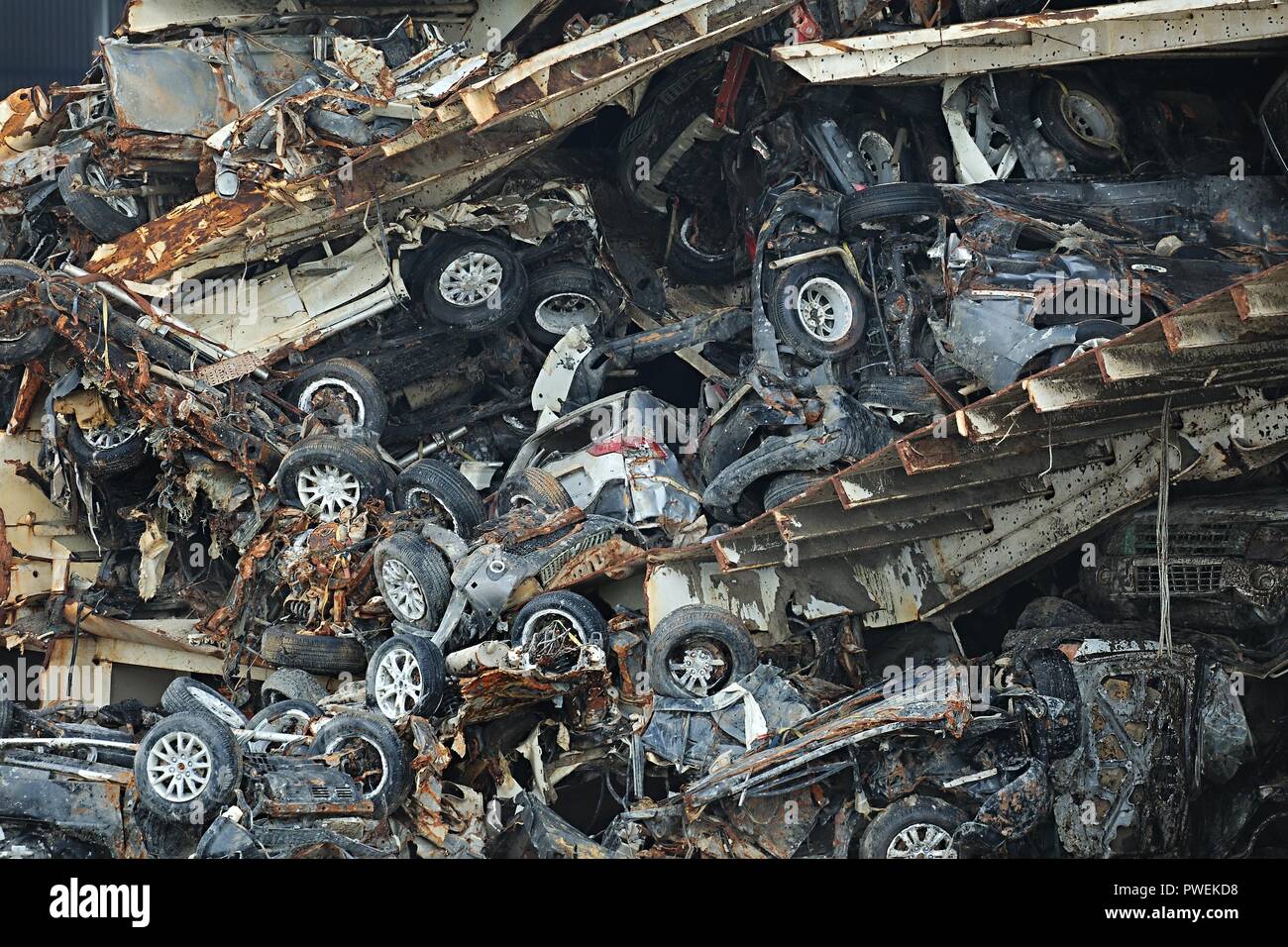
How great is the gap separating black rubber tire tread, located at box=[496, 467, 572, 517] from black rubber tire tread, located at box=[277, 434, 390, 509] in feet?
3.02

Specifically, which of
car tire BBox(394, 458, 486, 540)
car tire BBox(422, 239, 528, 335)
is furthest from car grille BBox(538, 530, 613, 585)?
car tire BBox(422, 239, 528, 335)

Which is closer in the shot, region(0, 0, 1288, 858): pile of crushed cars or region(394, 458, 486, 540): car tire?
region(0, 0, 1288, 858): pile of crushed cars

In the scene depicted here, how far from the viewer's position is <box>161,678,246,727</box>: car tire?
36.5 ft

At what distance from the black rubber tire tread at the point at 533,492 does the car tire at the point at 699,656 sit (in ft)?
5.32

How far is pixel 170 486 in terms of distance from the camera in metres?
13.4

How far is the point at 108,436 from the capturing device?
44.5ft

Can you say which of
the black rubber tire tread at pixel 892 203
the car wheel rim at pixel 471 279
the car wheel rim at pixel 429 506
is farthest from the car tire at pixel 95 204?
the black rubber tire tread at pixel 892 203

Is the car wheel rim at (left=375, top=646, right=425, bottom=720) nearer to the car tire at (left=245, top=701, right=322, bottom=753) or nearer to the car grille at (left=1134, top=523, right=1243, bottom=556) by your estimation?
the car tire at (left=245, top=701, right=322, bottom=753)

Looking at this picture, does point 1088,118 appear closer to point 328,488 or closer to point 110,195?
point 328,488

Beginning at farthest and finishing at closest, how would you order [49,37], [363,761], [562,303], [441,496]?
[49,37] → [562,303] → [441,496] → [363,761]

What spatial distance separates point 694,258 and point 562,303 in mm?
1448

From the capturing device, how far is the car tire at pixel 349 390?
13.4 metres

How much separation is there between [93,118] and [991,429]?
8515 millimetres

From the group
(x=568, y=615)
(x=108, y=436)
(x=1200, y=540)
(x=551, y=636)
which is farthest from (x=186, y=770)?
(x=1200, y=540)
